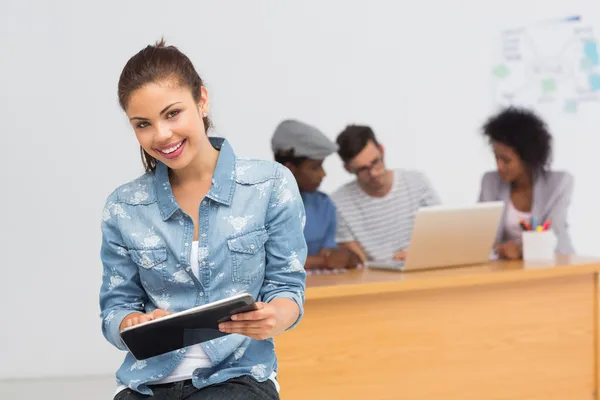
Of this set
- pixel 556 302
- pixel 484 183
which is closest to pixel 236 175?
pixel 556 302

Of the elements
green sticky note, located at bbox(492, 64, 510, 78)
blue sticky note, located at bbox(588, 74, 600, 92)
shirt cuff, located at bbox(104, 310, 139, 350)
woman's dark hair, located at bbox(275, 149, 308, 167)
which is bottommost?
shirt cuff, located at bbox(104, 310, 139, 350)

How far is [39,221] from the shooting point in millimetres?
4785

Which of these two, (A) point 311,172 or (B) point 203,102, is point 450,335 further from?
(B) point 203,102

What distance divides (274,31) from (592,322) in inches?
105

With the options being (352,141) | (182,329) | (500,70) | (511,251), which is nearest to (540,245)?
(511,251)

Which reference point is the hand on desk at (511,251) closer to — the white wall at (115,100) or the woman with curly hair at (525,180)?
the woman with curly hair at (525,180)

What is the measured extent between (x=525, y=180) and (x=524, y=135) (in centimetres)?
24

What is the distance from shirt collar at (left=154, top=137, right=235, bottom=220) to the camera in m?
1.65

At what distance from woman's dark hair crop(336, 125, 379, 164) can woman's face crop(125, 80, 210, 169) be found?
2.44m

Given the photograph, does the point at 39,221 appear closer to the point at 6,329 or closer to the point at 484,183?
the point at 6,329

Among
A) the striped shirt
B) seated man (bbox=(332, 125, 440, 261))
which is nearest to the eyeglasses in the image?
seated man (bbox=(332, 125, 440, 261))

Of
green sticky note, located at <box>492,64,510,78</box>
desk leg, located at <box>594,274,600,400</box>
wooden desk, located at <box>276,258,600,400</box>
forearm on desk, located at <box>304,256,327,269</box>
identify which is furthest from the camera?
green sticky note, located at <box>492,64,510,78</box>

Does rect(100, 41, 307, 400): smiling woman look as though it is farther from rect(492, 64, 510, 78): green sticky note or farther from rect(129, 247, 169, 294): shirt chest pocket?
rect(492, 64, 510, 78): green sticky note

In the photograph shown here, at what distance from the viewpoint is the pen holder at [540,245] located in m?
3.38
